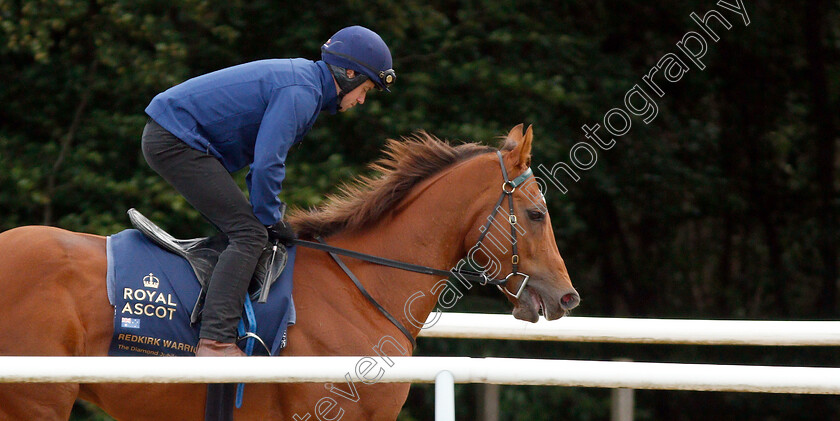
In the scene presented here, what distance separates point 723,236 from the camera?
1020 cm

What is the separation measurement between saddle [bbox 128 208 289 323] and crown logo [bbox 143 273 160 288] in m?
0.15

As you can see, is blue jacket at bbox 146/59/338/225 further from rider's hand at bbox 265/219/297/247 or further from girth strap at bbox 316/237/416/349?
girth strap at bbox 316/237/416/349

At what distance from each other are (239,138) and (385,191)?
689 millimetres

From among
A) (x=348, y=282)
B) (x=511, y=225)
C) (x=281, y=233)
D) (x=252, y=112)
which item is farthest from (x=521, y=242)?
(x=252, y=112)

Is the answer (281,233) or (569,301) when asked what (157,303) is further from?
(569,301)

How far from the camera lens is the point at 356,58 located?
3.57m

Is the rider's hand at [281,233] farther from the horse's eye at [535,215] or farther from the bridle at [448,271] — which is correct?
the horse's eye at [535,215]

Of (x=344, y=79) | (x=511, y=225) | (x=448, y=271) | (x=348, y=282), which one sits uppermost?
(x=344, y=79)

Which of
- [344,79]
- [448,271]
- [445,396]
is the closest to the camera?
[445,396]

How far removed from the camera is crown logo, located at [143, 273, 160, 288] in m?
3.27

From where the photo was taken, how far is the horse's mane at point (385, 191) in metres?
3.77

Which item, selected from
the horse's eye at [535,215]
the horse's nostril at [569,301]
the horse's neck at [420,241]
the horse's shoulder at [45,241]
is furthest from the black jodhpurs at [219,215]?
the horse's nostril at [569,301]

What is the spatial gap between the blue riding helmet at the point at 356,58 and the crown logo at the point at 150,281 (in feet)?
3.56

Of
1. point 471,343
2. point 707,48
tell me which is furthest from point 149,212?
point 707,48
